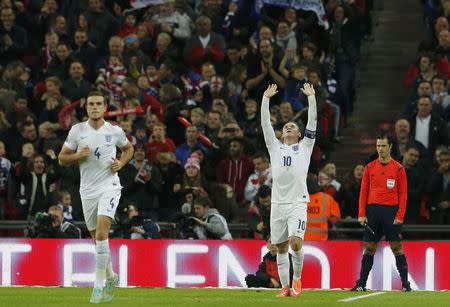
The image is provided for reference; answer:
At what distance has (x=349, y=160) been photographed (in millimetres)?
26625

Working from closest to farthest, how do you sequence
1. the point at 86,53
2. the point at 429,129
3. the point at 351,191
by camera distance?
the point at 351,191 < the point at 429,129 < the point at 86,53

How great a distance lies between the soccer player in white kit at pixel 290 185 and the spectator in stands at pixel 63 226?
5429 millimetres

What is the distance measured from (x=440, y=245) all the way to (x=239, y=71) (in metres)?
5.72

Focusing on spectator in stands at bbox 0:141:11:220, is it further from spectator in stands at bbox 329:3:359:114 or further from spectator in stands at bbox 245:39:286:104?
spectator in stands at bbox 329:3:359:114

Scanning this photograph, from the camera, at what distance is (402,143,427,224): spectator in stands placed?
23.8 m

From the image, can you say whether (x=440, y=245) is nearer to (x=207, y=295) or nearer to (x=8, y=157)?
(x=207, y=295)

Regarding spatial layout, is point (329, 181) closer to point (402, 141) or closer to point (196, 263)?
point (402, 141)

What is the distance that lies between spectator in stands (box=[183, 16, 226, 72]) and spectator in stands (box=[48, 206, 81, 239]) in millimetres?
4918

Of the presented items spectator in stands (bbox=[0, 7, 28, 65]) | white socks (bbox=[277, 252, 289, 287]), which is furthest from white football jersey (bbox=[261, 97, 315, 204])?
spectator in stands (bbox=[0, 7, 28, 65])

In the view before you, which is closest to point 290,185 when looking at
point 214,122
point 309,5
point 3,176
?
point 214,122

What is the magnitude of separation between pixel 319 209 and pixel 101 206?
5.66 meters

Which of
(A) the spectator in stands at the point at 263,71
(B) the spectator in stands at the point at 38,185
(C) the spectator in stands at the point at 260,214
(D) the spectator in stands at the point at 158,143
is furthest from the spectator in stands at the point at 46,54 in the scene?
(C) the spectator in stands at the point at 260,214

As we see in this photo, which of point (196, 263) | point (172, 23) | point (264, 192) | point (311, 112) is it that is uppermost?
point (172, 23)

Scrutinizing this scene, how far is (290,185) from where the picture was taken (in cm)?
1933
